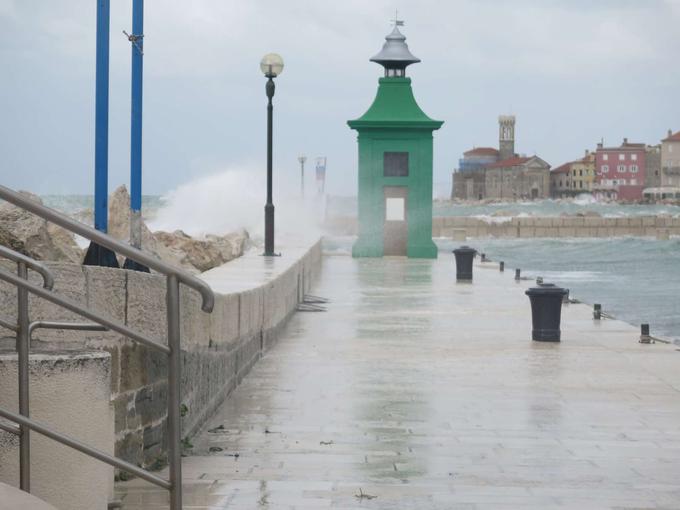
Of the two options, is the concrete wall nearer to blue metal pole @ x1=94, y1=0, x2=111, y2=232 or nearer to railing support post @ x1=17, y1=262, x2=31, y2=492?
railing support post @ x1=17, y1=262, x2=31, y2=492

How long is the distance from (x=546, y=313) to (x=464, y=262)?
12.6 m

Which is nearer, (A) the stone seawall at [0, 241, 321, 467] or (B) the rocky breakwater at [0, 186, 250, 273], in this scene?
(A) the stone seawall at [0, 241, 321, 467]

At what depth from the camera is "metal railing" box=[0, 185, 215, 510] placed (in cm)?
486

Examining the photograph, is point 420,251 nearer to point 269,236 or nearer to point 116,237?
point 269,236

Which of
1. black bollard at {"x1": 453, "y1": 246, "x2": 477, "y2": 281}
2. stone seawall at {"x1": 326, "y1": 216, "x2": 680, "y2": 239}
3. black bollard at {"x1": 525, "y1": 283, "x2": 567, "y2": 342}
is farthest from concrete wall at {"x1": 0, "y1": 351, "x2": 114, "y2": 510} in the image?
stone seawall at {"x1": 326, "y1": 216, "x2": 680, "y2": 239}

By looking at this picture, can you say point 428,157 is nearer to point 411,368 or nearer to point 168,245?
point 168,245

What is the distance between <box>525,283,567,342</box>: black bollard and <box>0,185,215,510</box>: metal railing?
10728 mm

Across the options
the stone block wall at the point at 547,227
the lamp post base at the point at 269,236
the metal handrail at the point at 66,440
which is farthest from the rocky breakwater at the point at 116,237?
the stone block wall at the point at 547,227

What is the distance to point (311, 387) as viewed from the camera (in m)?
11.8

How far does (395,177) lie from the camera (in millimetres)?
40406

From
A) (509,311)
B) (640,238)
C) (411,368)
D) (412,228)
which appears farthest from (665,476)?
(640,238)

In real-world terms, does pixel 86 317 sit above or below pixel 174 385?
above

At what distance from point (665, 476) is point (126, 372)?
124 inches

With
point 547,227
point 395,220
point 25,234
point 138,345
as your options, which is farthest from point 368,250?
point 547,227
